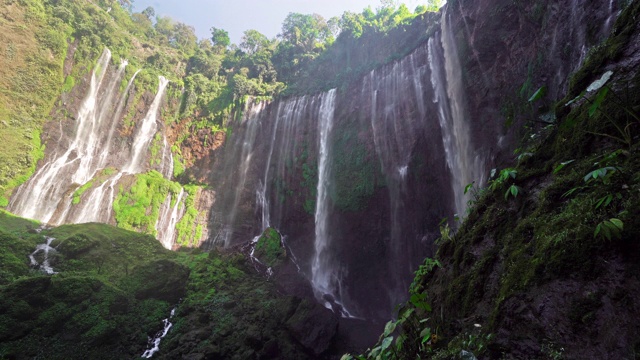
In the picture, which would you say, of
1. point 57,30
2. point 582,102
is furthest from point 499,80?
point 57,30

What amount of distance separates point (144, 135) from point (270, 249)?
1290 cm

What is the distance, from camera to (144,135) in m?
22.2

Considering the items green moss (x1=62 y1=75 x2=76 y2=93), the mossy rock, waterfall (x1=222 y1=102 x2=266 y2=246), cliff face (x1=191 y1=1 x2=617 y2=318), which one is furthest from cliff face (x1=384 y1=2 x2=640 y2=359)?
green moss (x1=62 y1=75 x2=76 y2=93)

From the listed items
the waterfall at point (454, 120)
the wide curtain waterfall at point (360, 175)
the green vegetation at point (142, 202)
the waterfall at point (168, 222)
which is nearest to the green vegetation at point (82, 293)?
the green vegetation at point (142, 202)

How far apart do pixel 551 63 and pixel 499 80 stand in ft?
11.5

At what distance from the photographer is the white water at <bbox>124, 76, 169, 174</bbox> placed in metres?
21.2

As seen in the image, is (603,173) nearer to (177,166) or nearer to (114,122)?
(177,166)

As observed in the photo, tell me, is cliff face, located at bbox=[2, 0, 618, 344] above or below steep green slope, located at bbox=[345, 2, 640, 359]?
above

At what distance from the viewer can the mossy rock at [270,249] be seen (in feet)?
57.0

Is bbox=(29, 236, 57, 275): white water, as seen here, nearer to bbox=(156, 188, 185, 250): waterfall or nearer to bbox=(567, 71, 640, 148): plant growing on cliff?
bbox=(156, 188, 185, 250): waterfall

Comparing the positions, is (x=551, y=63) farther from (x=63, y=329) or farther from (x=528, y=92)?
(x=63, y=329)

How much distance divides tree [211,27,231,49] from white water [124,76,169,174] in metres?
15.3

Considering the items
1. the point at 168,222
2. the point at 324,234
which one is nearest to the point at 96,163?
the point at 168,222

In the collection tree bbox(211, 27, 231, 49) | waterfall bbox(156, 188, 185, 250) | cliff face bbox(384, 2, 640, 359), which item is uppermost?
tree bbox(211, 27, 231, 49)
